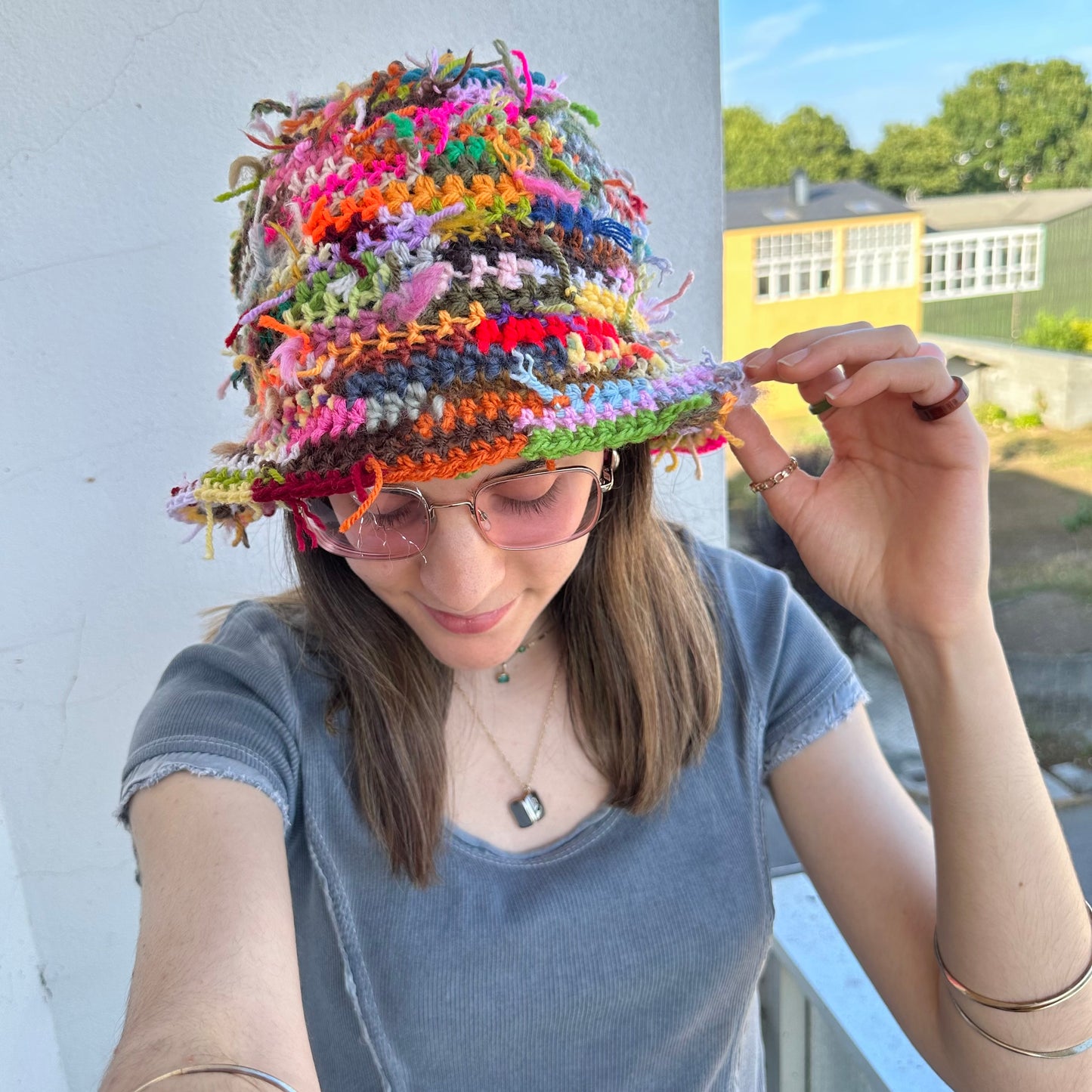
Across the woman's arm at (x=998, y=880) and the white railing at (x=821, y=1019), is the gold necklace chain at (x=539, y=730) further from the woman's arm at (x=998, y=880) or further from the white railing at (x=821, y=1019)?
the white railing at (x=821, y=1019)

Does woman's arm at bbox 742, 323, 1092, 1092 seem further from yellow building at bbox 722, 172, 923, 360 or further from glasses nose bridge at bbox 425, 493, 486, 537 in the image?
yellow building at bbox 722, 172, 923, 360

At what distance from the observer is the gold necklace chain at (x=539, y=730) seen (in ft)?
4.09

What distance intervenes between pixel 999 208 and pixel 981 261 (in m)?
0.11

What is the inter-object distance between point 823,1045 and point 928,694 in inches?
42.8

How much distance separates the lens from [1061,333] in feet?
5.51

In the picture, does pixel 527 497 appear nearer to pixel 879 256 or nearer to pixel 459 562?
pixel 459 562

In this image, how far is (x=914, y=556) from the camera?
110cm

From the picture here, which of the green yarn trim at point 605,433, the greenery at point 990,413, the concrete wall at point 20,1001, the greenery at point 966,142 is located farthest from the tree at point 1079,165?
the concrete wall at point 20,1001

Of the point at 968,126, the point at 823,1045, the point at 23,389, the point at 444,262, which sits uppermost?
the point at 968,126

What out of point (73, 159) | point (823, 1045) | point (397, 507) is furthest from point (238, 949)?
point (823, 1045)

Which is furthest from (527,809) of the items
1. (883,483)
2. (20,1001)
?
(20,1001)

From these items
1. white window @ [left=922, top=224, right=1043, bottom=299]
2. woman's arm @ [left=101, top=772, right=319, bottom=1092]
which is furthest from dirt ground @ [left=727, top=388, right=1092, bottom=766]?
woman's arm @ [left=101, top=772, right=319, bottom=1092]

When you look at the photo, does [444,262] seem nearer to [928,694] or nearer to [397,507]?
[397,507]

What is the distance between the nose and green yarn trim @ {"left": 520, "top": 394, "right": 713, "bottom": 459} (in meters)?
0.13
